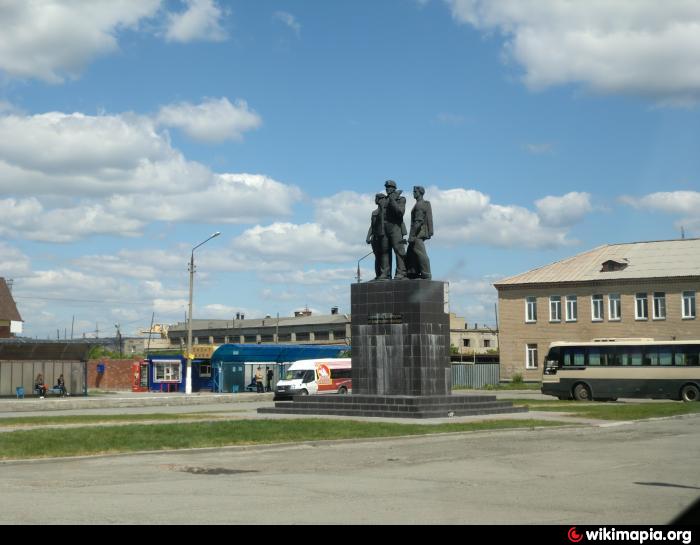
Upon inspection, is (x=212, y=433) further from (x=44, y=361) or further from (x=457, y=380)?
(x=457, y=380)

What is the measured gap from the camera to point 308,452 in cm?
1780

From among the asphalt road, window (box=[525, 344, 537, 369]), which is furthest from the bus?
window (box=[525, 344, 537, 369])

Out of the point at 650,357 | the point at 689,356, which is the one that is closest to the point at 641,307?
the point at 650,357

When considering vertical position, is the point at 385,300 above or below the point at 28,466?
above

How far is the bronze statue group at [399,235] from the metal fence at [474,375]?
33.2m

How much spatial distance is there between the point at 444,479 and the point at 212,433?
825 cm

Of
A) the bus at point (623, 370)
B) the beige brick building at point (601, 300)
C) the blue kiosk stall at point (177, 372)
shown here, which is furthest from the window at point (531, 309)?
the bus at point (623, 370)

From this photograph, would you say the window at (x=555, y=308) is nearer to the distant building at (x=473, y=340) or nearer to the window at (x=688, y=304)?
the window at (x=688, y=304)

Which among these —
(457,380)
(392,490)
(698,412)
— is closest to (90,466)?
(392,490)

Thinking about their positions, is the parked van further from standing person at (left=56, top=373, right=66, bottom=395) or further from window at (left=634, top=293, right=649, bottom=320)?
window at (left=634, top=293, right=649, bottom=320)

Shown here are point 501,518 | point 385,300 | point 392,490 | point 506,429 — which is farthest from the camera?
point 385,300

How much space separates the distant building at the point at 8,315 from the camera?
2597 inches

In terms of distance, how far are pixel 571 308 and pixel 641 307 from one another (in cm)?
504

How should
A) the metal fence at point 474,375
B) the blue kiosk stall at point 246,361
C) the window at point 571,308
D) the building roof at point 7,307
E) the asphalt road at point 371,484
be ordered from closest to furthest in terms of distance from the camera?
the asphalt road at point 371,484, the blue kiosk stall at point 246,361, the metal fence at point 474,375, the window at point 571,308, the building roof at point 7,307
